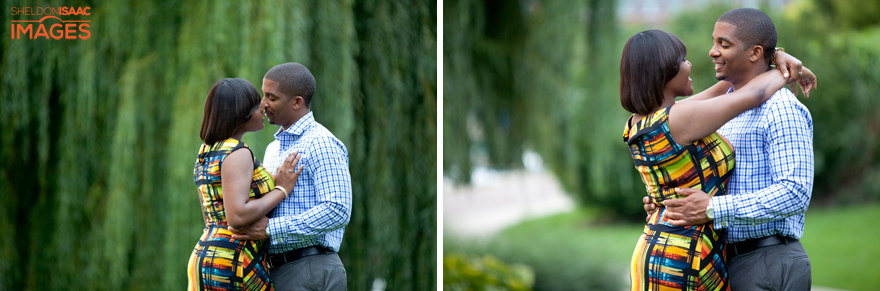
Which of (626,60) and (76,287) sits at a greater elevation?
(626,60)

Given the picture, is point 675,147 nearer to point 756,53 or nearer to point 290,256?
point 756,53

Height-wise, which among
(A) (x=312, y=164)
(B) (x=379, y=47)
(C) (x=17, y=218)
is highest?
(B) (x=379, y=47)

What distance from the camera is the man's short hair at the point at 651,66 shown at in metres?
1.75

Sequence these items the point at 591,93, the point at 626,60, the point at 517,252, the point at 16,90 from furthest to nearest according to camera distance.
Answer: the point at 517,252 < the point at 591,93 < the point at 16,90 < the point at 626,60

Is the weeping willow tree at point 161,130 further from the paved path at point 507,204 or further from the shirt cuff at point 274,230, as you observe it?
the paved path at point 507,204

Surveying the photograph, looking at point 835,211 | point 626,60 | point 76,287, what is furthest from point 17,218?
point 835,211

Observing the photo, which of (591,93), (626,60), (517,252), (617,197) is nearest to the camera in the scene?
(626,60)

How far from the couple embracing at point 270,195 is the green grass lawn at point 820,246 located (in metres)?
5.45

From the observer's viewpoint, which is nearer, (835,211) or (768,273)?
(768,273)

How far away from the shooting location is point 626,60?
5.89 ft

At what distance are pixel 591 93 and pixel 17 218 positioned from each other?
3.44 m

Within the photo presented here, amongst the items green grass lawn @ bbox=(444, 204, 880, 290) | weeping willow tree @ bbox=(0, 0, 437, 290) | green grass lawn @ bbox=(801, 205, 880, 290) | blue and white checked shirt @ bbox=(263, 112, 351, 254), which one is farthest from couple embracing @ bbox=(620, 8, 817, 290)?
green grass lawn @ bbox=(801, 205, 880, 290)

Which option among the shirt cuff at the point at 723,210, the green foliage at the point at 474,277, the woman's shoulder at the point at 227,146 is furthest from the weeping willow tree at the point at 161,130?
the shirt cuff at the point at 723,210

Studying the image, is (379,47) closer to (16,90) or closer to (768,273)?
(16,90)
